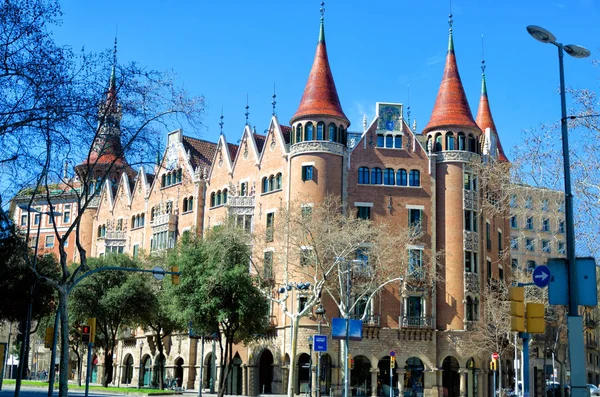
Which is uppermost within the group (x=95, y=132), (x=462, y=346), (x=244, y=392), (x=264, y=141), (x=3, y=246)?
(x=264, y=141)

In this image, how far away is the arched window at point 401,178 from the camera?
60.0 meters

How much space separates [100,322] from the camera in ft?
191

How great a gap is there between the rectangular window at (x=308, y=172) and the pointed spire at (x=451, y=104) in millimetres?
9609

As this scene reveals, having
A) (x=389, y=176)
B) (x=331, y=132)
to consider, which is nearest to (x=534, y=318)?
(x=331, y=132)

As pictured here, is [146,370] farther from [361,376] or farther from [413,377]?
[413,377]

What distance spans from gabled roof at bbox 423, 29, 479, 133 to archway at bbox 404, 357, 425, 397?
17.1 metres

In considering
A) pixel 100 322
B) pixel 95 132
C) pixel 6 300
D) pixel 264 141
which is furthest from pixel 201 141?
pixel 95 132

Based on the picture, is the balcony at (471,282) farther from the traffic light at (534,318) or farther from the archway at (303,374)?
the traffic light at (534,318)

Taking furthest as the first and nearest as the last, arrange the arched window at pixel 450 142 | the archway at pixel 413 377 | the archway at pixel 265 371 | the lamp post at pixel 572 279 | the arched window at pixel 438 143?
the archway at pixel 265 371, the arched window at pixel 438 143, the arched window at pixel 450 142, the archway at pixel 413 377, the lamp post at pixel 572 279

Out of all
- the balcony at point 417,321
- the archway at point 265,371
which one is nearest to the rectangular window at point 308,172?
the balcony at point 417,321

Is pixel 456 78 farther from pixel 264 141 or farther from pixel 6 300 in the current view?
pixel 6 300

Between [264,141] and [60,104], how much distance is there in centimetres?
4375

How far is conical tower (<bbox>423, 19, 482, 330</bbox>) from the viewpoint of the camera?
5819 cm

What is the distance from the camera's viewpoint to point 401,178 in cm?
6006
